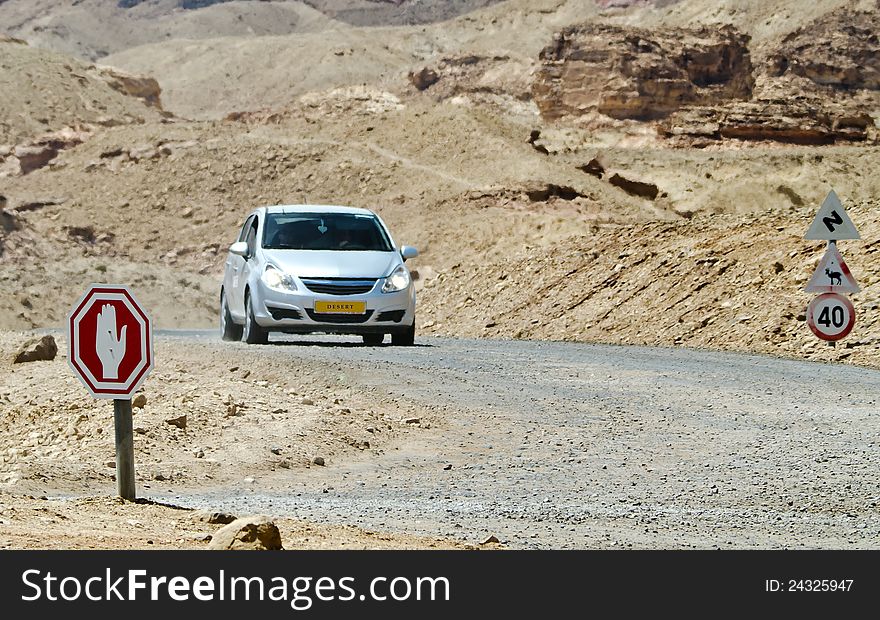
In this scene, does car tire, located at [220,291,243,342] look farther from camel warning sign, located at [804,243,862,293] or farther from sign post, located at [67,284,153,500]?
sign post, located at [67,284,153,500]

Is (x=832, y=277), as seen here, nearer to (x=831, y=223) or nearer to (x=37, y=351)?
(x=831, y=223)

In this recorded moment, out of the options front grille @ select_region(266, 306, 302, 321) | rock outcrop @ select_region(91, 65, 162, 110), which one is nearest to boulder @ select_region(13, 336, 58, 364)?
front grille @ select_region(266, 306, 302, 321)

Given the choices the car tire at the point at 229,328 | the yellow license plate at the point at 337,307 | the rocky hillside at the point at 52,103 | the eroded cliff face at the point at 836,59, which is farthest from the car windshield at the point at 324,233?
the eroded cliff face at the point at 836,59

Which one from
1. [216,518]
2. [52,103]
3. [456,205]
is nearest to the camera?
[216,518]

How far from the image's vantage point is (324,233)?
20703 millimetres

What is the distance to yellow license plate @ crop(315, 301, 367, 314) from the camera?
19.5 metres

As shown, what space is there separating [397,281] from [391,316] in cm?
48

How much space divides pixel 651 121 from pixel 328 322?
5825cm

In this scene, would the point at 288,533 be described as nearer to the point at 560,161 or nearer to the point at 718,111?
the point at 560,161

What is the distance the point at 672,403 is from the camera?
52.3 ft


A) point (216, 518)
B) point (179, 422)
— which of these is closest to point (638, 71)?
point (179, 422)

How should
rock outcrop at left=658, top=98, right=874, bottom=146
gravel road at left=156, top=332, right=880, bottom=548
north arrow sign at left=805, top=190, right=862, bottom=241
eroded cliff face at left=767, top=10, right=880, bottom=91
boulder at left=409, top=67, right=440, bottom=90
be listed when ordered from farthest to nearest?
boulder at left=409, top=67, right=440, bottom=90 → eroded cliff face at left=767, top=10, right=880, bottom=91 → rock outcrop at left=658, top=98, right=874, bottom=146 → north arrow sign at left=805, top=190, right=862, bottom=241 → gravel road at left=156, top=332, right=880, bottom=548

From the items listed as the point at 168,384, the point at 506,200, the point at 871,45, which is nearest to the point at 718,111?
the point at 506,200

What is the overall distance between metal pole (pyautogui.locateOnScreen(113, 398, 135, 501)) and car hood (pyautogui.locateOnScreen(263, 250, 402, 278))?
10028 millimetres
